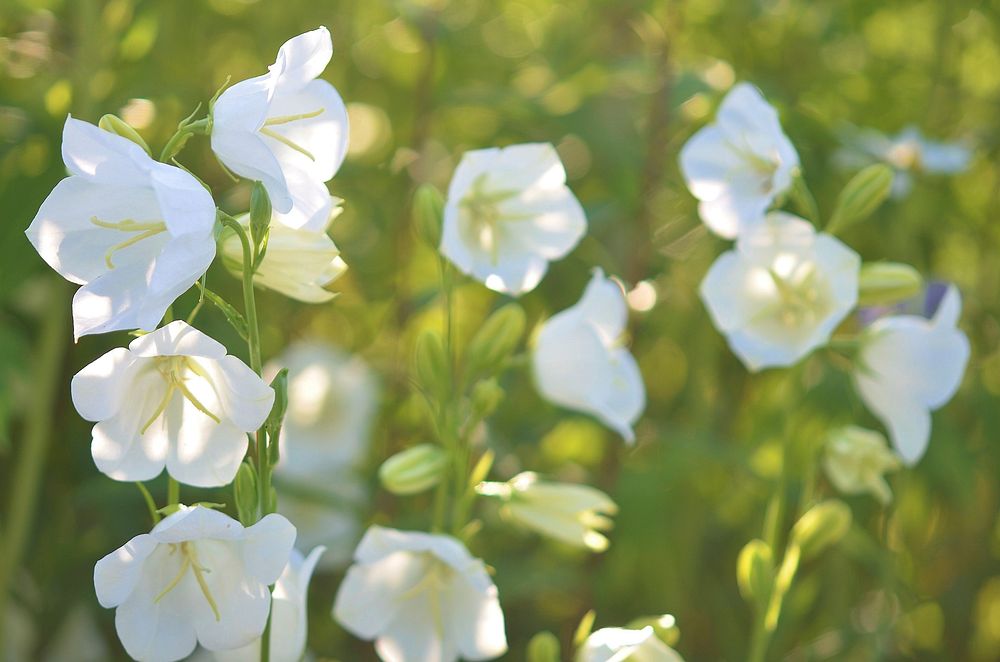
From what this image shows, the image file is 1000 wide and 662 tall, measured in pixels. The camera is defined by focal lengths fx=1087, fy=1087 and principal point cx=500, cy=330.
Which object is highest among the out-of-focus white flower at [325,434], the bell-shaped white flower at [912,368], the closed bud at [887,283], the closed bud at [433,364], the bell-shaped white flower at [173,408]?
the bell-shaped white flower at [173,408]

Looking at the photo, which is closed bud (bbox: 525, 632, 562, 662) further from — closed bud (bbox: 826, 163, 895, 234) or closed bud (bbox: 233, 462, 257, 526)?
closed bud (bbox: 826, 163, 895, 234)

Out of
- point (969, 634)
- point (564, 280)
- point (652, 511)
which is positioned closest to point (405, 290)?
point (564, 280)

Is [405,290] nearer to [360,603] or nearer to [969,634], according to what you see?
[360,603]

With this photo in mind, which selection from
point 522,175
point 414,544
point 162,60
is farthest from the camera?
point 162,60

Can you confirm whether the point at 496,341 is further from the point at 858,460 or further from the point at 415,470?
the point at 858,460

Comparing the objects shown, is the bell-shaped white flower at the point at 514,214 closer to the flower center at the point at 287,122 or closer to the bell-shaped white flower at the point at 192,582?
the flower center at the point at 287,122

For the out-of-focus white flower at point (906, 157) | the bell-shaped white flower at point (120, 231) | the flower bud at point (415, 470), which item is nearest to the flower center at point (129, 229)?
the bell-shaped white flower at point (120, 231)

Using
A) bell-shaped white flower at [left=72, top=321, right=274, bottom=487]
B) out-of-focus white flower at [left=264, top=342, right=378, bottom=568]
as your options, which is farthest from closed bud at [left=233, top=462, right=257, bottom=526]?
out-of-focus white flower at [left=264, top=342, right=378, bottom=568]
